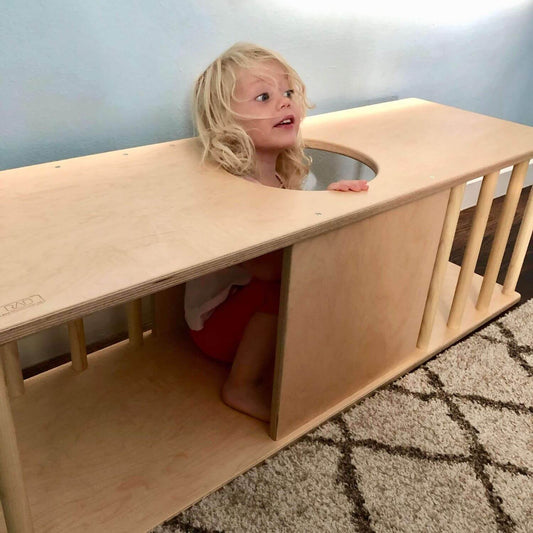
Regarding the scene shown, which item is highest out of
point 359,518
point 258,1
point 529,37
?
point 258,1

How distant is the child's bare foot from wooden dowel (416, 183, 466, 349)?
1.07ft

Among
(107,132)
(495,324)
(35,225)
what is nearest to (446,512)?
(495,324)

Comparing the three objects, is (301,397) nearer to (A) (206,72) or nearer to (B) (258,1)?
(A) (206,72)

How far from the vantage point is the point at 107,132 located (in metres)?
0.98

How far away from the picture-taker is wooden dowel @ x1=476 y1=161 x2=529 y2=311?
1.11 meters

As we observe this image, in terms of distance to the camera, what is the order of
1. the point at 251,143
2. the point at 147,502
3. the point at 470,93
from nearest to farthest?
the point at 147,502, the point at 251,143, the point at 470,93

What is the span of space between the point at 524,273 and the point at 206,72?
97cm

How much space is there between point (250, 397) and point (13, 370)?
393 millimetres

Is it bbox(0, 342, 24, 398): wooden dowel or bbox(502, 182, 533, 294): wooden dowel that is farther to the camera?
bbox(502, 182, 533, 294): wooden dowel

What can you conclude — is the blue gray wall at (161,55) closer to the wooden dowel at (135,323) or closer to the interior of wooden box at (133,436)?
the wooden dowel at (135,323)

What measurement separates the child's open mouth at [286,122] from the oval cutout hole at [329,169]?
6.4 inches

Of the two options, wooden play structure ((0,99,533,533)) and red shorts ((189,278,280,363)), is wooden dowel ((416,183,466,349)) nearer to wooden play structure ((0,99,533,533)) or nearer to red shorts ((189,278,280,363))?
wooden play structure ((0,99,533,533))

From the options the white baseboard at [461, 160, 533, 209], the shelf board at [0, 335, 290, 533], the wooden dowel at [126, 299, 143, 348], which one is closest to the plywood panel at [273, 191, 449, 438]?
the shelf board at [0, 335, 290, 533]

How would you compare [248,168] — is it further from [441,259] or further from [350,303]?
[441,259]
